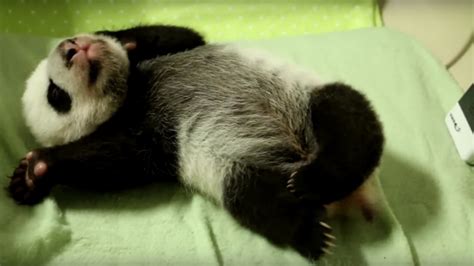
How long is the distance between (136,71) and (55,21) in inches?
22.5

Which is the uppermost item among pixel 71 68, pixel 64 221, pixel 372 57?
pixel 71 68

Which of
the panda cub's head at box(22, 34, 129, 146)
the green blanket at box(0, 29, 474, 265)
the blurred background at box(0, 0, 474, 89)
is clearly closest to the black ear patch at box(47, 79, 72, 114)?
the panda cub's head at box(22, 34, 129, 146)

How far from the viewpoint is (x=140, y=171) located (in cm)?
96

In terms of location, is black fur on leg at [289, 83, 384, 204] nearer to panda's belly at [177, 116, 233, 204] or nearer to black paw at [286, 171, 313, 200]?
black paw at [286, 171, 313, 200]

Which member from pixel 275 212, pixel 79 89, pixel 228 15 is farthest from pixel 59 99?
pixel 228 15

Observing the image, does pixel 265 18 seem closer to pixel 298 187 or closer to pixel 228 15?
pixel 228 15

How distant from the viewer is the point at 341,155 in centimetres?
84

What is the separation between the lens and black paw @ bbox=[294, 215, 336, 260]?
846 millimetres

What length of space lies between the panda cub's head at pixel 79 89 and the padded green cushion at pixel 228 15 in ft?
1.77

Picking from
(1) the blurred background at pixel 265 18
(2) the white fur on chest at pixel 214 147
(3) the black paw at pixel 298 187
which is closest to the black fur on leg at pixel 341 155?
(3) the black paw at pixel 298 187

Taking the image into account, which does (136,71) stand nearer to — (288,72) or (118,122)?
(118,122)

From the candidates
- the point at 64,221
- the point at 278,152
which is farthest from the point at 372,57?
the point at 64,221

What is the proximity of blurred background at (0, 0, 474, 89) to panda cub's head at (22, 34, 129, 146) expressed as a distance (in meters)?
0.53

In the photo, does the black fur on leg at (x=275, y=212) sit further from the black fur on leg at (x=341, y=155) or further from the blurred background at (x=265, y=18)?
the blurred background at (x=265, y=18)
